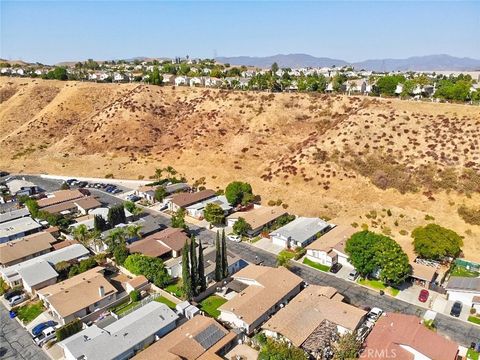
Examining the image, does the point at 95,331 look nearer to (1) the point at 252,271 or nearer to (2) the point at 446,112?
(1) the point at 252,271

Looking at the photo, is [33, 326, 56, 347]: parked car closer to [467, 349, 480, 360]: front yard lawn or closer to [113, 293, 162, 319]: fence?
[113, 293, 162, 319]: fence

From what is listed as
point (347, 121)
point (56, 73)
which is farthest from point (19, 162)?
point (347, 121)

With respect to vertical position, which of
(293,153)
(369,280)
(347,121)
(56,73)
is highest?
(56,73)

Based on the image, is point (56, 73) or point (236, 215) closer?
point (236, 215)

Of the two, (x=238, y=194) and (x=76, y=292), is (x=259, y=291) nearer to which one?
(x=76, y=292)

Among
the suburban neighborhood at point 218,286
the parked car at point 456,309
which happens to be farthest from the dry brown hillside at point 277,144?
the parked car at point 456,309
